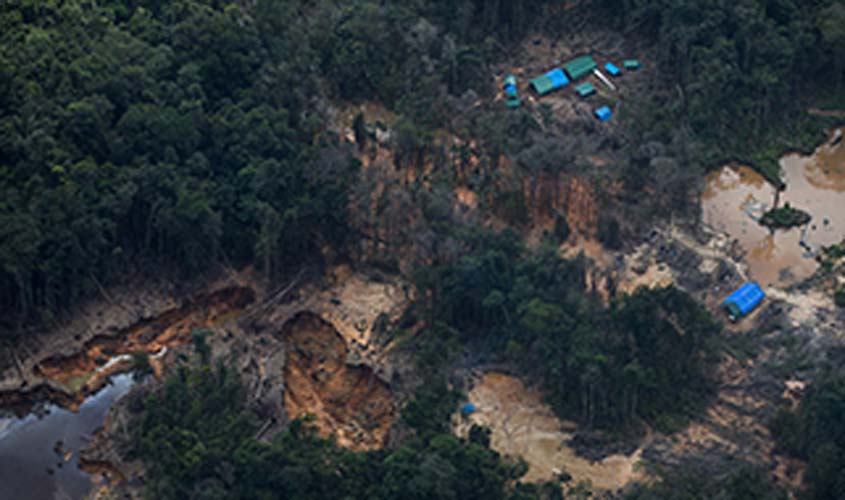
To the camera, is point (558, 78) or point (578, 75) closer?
point (558, 78)

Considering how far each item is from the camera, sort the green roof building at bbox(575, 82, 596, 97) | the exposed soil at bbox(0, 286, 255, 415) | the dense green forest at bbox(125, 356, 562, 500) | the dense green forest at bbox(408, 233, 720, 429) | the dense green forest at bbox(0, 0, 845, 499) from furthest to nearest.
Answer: the green roof building at bbox(575, 82, 596, 97)
the exposed soil at bbox(0, 286, 255, 415)
the dense green forest at bbox(408, 233, 720, 429)
the dense green forest at bbox(0, 0, 845, 499)
the dense green forest at bbox(125, 356, 562, 500)

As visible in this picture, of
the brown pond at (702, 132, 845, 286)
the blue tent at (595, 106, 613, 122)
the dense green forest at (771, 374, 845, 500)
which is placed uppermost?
the blue tent at (595, 106, 613, 122)

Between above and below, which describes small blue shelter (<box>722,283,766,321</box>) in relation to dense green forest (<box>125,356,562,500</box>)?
above

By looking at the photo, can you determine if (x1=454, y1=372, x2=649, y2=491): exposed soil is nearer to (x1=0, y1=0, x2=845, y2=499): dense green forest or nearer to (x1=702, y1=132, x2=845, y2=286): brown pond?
(x1=0, y1=0, x2=845, y2=499): dense green forest

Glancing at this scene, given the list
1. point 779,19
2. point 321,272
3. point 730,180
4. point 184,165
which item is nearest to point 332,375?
point 321,272

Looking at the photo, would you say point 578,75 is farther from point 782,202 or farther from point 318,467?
point 318,467

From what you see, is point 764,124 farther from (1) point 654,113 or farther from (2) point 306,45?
(2) point 306,45

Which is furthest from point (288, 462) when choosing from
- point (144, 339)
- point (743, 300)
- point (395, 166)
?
point (743, 300)

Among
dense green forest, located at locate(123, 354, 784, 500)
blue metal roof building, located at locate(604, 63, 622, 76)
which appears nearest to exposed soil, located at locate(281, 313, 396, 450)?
dense green forest, located at locate(123, 354, 784, 500)
